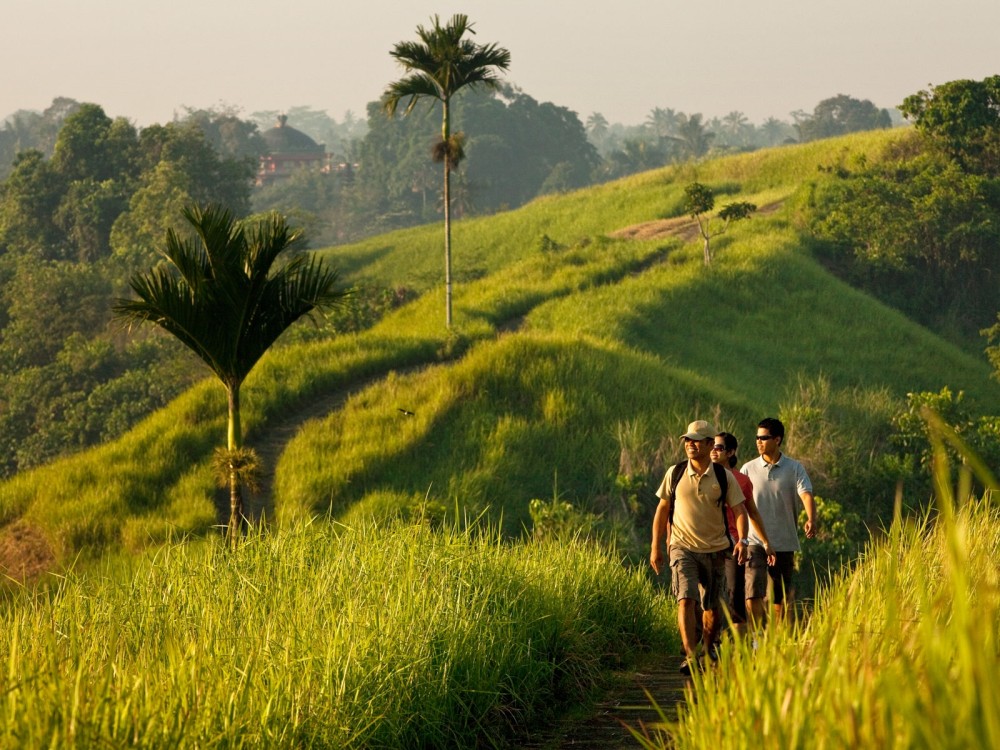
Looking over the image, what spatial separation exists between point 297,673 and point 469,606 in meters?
2.07

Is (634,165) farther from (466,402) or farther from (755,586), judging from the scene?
(755,586)

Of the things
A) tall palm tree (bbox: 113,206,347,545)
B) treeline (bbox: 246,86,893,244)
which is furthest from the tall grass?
treeline (bbox: 246,86,893,244)

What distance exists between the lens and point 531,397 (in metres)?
23.7

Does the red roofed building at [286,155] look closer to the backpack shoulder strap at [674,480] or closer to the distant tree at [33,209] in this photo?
the distant tree at [33,209]

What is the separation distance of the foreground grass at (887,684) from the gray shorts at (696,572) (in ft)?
6.33

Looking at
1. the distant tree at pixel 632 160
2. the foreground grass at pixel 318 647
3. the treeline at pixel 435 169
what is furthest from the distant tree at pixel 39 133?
the foreground grass at pixel 318 647

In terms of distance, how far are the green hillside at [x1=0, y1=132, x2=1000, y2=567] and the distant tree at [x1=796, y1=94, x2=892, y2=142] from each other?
87070 millimetres

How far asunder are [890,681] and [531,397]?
21.4 metres

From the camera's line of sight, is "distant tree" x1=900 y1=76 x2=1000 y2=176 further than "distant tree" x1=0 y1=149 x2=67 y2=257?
No

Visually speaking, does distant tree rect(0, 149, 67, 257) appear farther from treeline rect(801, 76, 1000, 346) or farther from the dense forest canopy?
treeline rect(801, 76, 1000, 346)

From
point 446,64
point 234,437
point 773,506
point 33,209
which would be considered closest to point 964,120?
point 446,64

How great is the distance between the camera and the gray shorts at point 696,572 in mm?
8258

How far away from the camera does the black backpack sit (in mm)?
8117

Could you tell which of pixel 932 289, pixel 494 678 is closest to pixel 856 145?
pixel 932 289
